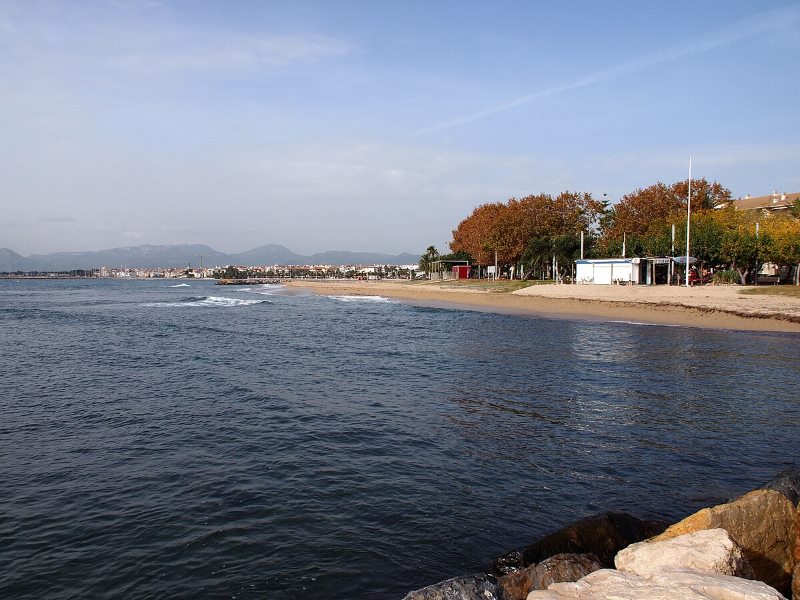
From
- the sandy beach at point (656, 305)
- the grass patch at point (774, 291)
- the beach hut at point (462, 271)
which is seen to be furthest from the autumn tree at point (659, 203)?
the beach hut at point (462, 271)

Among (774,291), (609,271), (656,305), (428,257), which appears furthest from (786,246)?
(428,257)

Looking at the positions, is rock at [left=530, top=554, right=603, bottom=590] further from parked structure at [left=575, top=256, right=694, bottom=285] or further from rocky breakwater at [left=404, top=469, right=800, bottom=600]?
parked structure at [left=575, top=256, right=694, bottom=285]

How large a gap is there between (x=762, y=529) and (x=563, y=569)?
2184 millimetres

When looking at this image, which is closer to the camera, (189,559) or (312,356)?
(189,559)

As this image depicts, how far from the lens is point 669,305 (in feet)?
139

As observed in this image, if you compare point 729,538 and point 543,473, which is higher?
point 729,538

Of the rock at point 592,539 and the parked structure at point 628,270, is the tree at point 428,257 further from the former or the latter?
the rock at point 592,539

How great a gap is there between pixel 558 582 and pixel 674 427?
28.1 ft

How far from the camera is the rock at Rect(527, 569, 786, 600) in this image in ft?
14.0

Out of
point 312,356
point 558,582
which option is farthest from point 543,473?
point 312,356

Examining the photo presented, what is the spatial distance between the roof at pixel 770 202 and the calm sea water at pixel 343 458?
7404cm

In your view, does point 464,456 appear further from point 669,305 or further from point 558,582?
point 669,305

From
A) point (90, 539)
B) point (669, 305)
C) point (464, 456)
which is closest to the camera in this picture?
point (90, 539)

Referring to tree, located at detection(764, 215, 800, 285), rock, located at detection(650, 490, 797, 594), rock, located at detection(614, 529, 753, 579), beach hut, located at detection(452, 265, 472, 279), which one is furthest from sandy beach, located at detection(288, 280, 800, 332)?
beach hut, located at detection(452, 265, 472, 279)
